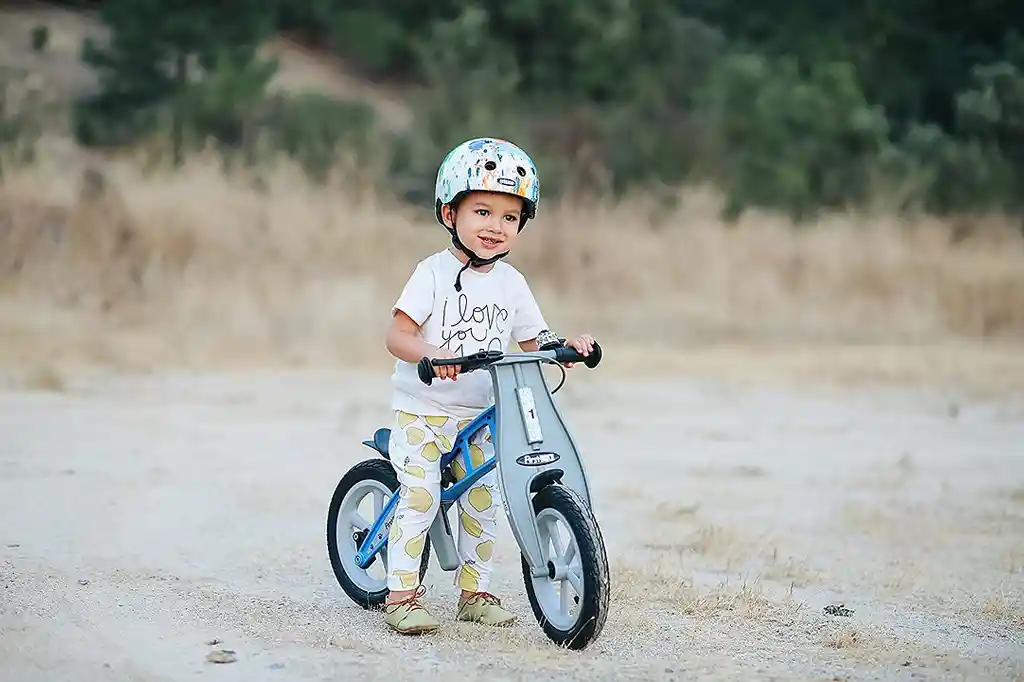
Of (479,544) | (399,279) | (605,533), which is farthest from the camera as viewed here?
(399,279)

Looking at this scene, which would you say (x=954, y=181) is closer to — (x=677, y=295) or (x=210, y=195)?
(x=677, y=295)

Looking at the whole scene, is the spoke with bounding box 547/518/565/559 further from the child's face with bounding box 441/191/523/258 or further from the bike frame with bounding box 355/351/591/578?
the child's face with bounding box 441/191/523/258

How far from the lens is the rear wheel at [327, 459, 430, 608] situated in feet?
16.2

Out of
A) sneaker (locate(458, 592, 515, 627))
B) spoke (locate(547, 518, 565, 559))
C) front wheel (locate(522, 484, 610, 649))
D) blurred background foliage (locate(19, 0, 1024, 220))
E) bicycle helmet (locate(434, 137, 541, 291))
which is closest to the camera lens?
front wheel (locate(522, 484, 610, 649))

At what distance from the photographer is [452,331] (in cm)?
463

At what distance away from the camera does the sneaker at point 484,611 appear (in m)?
4.76

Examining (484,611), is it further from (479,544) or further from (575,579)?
(575,579)

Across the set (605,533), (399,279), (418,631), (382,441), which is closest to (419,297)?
(382,441)

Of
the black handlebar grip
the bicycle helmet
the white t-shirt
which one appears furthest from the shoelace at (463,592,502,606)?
the bicycle helmet

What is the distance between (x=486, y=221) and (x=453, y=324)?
1.08 ft

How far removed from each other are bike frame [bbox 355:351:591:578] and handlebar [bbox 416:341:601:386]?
24 mm

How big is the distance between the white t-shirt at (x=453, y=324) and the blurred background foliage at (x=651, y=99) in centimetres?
1265

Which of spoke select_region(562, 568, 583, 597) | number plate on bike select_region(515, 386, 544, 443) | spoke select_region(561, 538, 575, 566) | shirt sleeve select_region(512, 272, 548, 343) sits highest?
shirt sleeve select_region(512, 272, 548, 343)

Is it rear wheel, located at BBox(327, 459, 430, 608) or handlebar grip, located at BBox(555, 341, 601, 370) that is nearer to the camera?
handlebar grip, located at BBox(555, 341, 601, 370)
